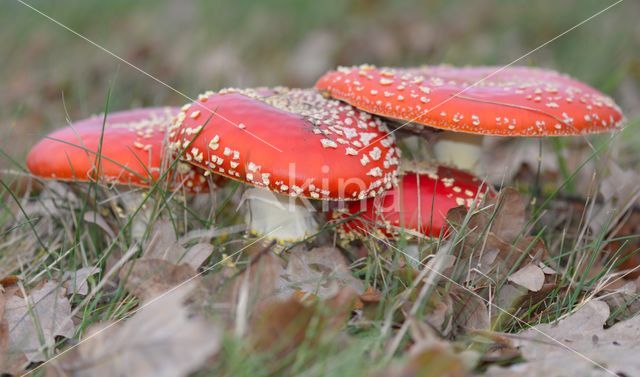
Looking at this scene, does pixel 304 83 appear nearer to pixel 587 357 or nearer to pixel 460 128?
pixel 460 128

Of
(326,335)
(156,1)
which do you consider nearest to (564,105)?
(326,335)

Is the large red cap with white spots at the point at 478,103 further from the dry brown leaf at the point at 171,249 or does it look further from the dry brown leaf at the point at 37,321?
the dry brown leaf at the point at 37,321

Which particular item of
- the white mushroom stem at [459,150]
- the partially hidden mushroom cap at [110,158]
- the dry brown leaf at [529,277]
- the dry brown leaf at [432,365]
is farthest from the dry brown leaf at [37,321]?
the white mushroom stem at [459,150]

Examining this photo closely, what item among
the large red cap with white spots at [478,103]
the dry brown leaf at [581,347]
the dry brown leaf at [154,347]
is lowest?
the dry brown leaf at [581,347]

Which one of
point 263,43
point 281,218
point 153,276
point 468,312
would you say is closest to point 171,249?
point 153,276

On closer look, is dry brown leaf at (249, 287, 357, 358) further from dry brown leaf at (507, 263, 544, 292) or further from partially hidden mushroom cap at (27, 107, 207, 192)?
partially hidden mushroom cap at (27, 107, 207, 192)

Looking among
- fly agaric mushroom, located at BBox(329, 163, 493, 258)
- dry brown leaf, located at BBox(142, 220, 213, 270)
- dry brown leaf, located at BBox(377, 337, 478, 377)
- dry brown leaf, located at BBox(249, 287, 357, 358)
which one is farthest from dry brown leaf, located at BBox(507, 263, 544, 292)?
dry brown leaf, located at BBox(142, 220, 213, 270)

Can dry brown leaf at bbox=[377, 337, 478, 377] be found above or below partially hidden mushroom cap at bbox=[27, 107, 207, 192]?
below
